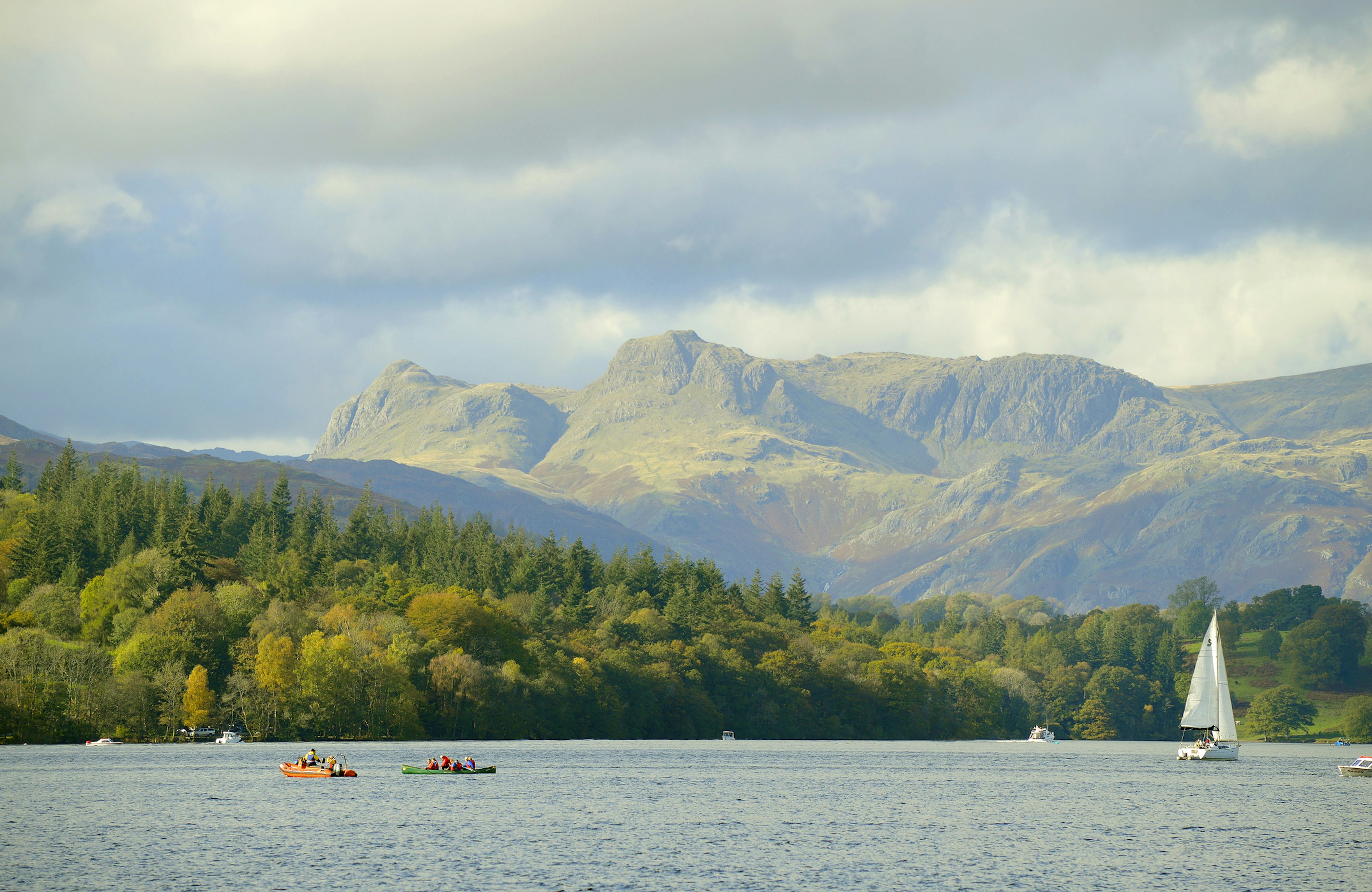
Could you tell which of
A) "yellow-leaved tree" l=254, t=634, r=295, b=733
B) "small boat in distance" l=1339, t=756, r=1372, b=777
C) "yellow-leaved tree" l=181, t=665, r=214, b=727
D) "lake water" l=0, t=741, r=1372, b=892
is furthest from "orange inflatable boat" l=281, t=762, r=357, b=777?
"small boat in distance" l=1339, t=756, r=1372, b=777

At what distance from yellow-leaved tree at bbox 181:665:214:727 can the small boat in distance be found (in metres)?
162

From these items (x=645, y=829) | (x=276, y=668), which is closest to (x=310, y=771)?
(x=645, y=829)

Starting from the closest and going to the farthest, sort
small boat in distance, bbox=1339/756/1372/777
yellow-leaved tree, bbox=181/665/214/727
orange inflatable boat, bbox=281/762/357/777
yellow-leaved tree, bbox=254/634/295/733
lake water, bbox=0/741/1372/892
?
1. lake water, bbox=0/741/1372/892
2. orange inflatable boat, bbox=281/762/357/777
3. yellow-leaved tree, bbox=181/665/214/727
4. yellow-leaved tree, bbox=254/634/295/733
5. small boat in distance, bbox=1339/756/1372/777

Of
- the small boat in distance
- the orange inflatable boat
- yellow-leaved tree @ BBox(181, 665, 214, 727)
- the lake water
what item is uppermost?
yellow-leaved tree @ BBox(181, 665, 214, 727)

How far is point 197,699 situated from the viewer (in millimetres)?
183375

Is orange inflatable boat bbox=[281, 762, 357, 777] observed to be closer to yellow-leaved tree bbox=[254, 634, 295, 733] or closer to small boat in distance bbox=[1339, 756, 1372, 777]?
yellow-leaved tree bbox=[254, 634, 295, 733]

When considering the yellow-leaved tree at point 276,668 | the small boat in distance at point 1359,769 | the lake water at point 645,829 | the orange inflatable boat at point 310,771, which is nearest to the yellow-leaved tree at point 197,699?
the yellow-leaved tree at point 276,668

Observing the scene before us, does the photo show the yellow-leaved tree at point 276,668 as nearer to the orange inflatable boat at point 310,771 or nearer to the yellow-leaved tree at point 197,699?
the yellow-leaved tree at point 197,699

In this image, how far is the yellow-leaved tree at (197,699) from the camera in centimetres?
18300

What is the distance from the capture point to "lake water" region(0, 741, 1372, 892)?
8112 cm

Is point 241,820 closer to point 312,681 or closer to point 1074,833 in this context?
point 1074,833

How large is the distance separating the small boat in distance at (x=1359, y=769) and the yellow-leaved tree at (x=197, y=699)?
162 metres

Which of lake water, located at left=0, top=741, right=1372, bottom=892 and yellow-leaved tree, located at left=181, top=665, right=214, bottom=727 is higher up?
yellow-leaved tree, located at left=181, top=665, right=214, bottom=727

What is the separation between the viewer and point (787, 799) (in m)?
128
